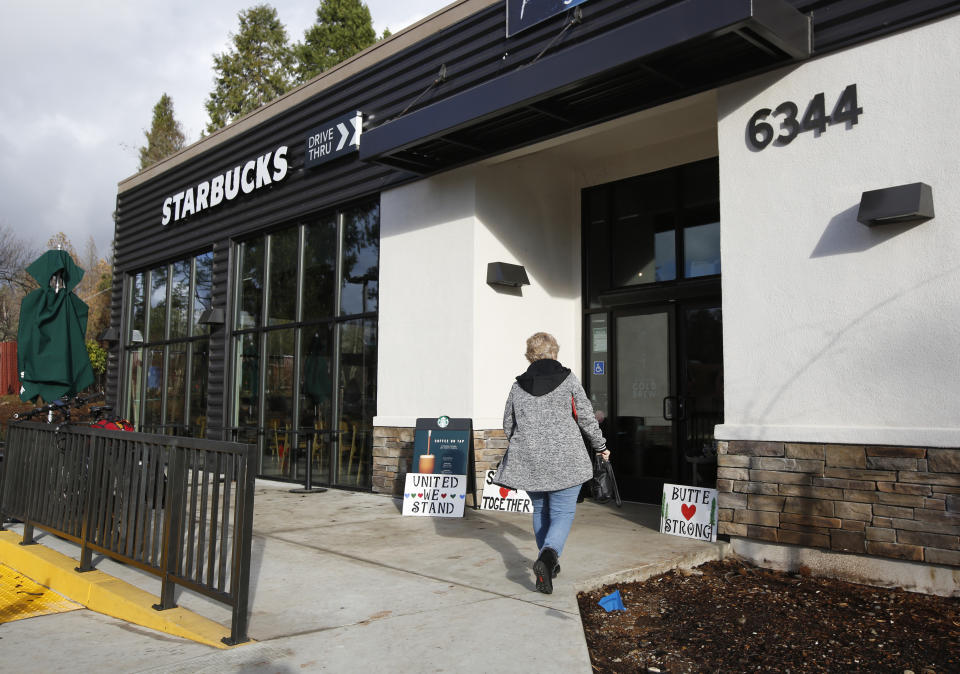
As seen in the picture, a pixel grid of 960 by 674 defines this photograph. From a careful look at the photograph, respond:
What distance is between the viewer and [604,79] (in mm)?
6285

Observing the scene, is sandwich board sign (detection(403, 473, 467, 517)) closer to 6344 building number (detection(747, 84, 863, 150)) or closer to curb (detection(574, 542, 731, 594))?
curb (detection(574, 542, 731, 594))

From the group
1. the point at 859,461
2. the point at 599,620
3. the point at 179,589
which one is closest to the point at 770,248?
the point at 859,461

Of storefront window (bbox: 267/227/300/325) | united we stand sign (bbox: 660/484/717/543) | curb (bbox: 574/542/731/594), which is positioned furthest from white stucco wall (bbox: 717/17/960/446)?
storefront window (bbox: 267/227/300/325)

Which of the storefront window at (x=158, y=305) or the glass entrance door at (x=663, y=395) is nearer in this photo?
the glass entrance door at (x=663, y=395)

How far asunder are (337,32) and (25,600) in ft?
92.6

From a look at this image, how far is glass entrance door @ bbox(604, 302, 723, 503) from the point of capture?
25.6 ft

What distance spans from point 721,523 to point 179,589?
153 inches

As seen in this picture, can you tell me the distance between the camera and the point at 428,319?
863 centimetres

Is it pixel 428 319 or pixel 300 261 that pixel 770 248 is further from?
pixel 300 261

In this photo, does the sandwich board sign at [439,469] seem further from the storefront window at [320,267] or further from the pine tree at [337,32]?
the pine tree at [337,32]

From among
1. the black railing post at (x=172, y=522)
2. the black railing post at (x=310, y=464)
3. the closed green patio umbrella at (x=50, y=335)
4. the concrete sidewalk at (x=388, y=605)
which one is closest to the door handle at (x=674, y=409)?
the concrete sidewalk at (x=388, y=605)

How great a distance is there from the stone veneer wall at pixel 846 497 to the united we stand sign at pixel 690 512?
0.27 meters

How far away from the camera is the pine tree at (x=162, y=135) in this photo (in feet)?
124

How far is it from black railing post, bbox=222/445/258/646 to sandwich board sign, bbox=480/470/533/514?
410 cm
